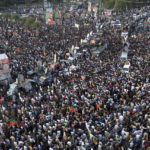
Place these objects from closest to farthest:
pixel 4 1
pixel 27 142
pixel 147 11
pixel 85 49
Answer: pixel 27 142
pixel 85 49
pixel 147 11
pixel 4 1

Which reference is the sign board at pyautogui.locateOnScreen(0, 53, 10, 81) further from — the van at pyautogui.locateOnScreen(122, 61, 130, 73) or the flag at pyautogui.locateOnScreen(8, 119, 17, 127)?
the van at pyautogui.locateOnScreen(122, 61, 130, 73)

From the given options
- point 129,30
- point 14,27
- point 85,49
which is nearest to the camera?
point 85,49

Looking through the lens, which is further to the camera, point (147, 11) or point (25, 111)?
point (147, 11)

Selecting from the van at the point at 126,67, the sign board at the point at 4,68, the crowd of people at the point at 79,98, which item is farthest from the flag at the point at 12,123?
the van at the point at 126,67

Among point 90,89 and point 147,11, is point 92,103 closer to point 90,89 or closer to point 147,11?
point 90,89

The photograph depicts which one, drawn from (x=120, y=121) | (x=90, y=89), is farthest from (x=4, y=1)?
(x=120, y=121)

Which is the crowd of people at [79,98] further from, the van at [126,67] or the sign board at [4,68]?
the sign board at [4,68]

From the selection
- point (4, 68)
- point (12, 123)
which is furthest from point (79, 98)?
point (4, 68)

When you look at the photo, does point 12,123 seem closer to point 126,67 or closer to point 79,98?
point 79,98
